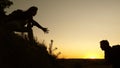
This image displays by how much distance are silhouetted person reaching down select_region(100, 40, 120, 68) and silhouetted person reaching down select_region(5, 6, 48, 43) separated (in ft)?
9.17

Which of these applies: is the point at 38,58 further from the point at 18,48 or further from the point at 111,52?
the point at 111,52

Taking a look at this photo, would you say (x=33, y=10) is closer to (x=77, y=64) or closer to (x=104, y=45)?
(x=104, y=45)

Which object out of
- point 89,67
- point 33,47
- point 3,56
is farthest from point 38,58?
point 89,67

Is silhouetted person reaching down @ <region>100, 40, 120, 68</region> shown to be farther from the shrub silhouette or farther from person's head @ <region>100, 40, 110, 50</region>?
the shrub silhouette

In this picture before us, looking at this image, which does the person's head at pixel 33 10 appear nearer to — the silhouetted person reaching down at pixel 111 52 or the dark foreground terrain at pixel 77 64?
the silhouetted person reaching down at pixel 111 52

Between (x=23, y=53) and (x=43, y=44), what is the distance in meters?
4.98

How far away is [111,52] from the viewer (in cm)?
1139

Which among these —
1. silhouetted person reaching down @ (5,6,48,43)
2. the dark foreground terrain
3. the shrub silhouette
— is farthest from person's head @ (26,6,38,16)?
the dark foreground terrain

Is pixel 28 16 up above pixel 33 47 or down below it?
above

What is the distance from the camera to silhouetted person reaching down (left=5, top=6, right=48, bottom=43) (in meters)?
13.6

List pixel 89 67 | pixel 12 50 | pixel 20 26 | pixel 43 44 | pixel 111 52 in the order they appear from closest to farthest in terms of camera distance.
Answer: pixel 111 52, pixel 12 50, pixel 20 26, pixel 43 44, pixel 89 67

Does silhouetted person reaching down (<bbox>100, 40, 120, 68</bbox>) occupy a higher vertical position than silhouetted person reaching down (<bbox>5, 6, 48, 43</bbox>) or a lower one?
lower

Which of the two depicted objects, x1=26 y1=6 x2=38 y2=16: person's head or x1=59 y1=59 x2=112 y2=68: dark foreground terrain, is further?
x1=59 y1=59 x2=112 y2=68: dark foreground terrain

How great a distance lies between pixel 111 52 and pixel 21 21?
152 inches
